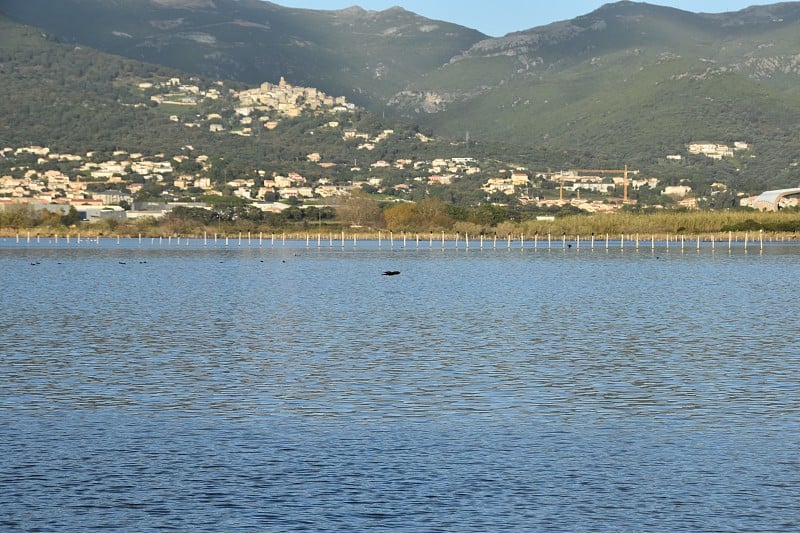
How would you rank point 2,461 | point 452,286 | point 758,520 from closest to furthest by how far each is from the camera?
point 758,520 → point 2,461 → point 452,286

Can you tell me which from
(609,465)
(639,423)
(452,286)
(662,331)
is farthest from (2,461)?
(452,286)

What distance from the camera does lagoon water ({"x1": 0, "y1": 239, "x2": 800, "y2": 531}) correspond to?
760 inches

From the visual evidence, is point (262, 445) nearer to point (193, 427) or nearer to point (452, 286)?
point (193, 427)

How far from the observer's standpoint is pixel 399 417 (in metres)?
27.0

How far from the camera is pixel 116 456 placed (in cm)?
2277

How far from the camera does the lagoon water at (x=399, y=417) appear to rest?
1931 centimetres

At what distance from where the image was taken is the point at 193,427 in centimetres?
2575

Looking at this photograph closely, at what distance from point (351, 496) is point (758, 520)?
5.95 meters

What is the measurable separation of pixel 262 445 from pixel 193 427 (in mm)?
2446

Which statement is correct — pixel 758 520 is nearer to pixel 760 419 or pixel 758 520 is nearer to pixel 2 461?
pixel 760 419

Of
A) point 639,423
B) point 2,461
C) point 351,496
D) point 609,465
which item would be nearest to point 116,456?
point 2,461

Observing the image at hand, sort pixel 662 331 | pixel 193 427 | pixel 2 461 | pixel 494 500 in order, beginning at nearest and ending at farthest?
pixel 494 500
pixel 2 461
pixel 193 427
pixel 662 331

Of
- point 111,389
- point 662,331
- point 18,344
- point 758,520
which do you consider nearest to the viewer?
point 758,520

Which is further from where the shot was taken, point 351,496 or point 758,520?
point 351,496
